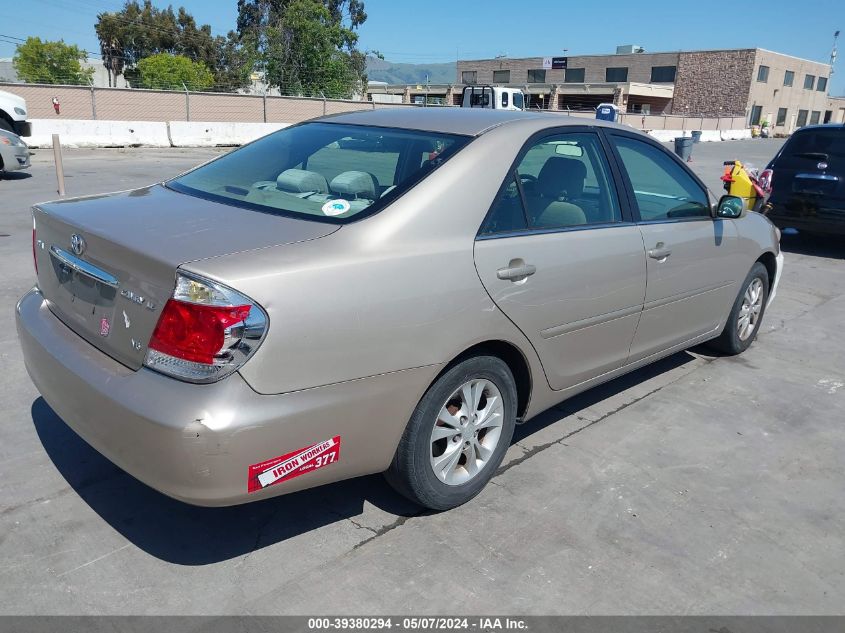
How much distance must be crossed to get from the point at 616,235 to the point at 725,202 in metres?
1.30

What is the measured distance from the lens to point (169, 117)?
88.6ft

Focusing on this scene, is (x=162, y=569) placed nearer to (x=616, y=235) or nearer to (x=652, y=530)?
(x=652, y=530)

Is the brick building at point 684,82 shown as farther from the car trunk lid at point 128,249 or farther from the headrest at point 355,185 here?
the car trunk lid at point 128,249

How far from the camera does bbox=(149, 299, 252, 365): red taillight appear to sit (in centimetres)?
235

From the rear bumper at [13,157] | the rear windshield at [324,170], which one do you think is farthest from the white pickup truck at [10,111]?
the rear windshield at [324,170]

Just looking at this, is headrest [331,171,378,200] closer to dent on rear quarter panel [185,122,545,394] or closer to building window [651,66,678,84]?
dent on rear quarter panel [185,122,545,394]

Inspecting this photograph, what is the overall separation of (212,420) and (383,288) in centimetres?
77

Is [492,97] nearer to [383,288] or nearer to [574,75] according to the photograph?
[383,288]

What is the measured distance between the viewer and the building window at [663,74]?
72.2 metres

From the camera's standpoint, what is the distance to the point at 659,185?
175 inches

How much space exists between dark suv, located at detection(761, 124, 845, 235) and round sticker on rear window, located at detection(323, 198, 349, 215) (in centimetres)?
841

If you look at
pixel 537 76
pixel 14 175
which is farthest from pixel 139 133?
pixel 537 76

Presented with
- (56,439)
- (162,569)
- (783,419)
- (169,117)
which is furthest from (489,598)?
(169,117)

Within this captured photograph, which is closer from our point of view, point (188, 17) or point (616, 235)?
point (616, 235)
